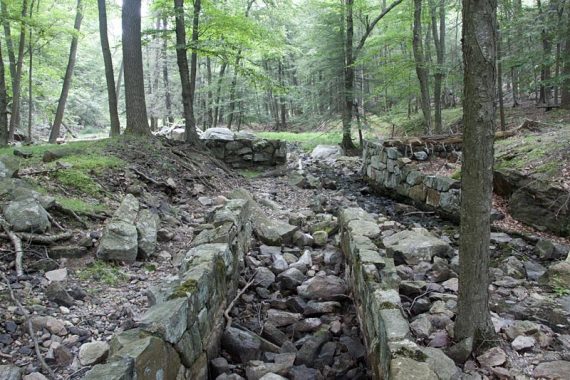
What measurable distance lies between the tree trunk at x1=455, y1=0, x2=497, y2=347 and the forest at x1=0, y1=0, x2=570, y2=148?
460 centimetres

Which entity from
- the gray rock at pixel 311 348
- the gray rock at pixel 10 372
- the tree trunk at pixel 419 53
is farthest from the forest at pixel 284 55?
the gray rock at pixel 10 372

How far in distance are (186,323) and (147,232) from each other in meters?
2.48

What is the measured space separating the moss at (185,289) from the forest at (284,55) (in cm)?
592

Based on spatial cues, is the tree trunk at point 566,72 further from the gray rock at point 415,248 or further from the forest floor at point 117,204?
the gray rock at point 415,248

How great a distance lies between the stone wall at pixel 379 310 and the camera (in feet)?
8.31

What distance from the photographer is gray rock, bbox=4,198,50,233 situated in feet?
14.4

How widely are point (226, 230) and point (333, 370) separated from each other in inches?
78.2

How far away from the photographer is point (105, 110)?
34.4m

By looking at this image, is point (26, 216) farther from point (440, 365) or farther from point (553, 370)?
point (553, 370)

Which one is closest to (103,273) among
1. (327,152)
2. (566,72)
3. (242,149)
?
(242,149)

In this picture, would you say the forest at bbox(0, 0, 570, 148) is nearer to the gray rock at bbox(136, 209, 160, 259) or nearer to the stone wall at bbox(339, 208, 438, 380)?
the stone wall at bbox(339, 208, 438, 380)

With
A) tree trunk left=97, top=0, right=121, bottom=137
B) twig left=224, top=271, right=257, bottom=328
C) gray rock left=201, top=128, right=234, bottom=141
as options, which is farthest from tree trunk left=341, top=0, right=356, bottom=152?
twig left=224, top=271, right=257, bottom=328

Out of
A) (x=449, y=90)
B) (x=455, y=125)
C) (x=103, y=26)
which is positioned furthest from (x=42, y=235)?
(x=449, y=90)

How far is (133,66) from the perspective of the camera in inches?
378
